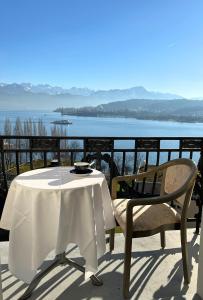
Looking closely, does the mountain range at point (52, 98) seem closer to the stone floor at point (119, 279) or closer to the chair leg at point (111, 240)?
the chair leg at point (111, 240)

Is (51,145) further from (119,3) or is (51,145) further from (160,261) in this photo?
(119,3)

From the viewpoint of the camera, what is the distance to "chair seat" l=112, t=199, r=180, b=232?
2.09 metres

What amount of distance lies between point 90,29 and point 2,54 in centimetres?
4804

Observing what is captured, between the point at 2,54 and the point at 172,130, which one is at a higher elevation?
the point at 2,54

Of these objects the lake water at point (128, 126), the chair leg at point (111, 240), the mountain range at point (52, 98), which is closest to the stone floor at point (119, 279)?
the chair leg at point (111, 240)

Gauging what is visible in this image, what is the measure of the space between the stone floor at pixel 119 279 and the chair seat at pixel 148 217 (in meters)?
0.47

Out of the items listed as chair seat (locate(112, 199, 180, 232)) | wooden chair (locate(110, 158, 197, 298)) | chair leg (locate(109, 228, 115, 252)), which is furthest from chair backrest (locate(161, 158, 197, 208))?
chair leg (locate(109, 228, 115, 252))

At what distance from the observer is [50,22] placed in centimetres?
1544

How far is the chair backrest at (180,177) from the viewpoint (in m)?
2.10

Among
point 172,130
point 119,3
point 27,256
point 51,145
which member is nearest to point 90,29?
point 119,3

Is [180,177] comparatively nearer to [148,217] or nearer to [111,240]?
[148,217]

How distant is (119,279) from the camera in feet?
7.36

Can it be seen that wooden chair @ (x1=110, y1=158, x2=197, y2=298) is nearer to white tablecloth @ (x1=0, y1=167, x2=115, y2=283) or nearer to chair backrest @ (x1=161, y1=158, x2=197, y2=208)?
chair backrest @ (x1=161, y1=158, x2=197, y2=208)

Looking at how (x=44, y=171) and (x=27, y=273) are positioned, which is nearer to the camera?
(x=27, y=273)
